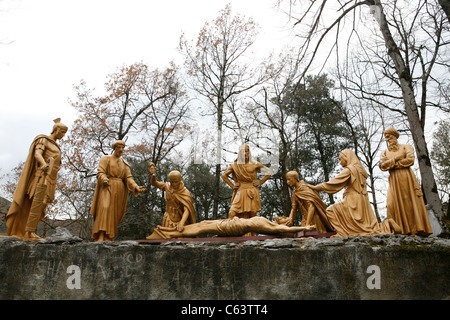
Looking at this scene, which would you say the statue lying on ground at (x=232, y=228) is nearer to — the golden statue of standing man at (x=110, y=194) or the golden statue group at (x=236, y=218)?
the golden statue group at (x=236, y=218)

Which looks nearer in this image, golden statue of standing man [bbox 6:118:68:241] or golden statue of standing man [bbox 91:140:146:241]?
golden statue of standing man [bbox 6:118:68:241]

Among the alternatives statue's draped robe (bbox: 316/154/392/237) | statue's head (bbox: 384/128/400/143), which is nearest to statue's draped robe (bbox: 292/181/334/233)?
statue's draped robe (bbox: 316/154/392/237)

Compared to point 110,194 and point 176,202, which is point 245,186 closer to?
A: point 176,202

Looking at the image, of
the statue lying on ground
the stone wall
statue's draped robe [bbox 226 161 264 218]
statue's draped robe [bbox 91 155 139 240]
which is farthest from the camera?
statue's draped robe [bbox 226 161 264 218]

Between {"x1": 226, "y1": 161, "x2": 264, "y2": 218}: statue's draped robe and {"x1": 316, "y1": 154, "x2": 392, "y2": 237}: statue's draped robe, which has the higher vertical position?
{"x1": 226, "y1": 161, "x2": 264, "y2": 218}: statue's draped robe

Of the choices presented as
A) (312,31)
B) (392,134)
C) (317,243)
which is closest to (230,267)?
(317,243)

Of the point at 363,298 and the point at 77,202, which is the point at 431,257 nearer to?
the point at 363,298

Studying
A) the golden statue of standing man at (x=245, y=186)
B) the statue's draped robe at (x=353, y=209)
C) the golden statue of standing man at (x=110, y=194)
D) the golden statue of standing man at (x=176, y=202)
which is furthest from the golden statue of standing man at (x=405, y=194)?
the golden statue of standing man at (x=110, y=194)

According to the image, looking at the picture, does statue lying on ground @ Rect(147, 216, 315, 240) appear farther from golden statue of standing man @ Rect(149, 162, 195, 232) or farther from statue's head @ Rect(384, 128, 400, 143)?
statue's head @ Rect(384, 128, 400, 143)

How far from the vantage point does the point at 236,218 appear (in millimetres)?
7102

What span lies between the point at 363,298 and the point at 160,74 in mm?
17381

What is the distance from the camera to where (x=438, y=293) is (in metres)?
4.34

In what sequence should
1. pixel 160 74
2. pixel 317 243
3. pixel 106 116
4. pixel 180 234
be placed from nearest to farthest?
pixel 317 243 → pixel 180 234 → pixel 106 116 → pixel 160 74

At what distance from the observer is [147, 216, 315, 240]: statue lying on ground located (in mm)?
6645
